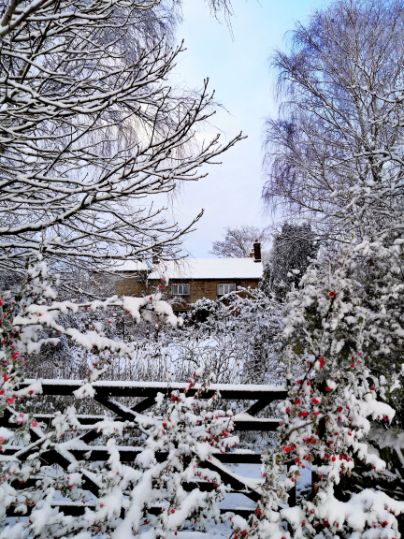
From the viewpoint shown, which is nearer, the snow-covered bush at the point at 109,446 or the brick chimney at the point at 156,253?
the snow-covered bush at the point at 109,446

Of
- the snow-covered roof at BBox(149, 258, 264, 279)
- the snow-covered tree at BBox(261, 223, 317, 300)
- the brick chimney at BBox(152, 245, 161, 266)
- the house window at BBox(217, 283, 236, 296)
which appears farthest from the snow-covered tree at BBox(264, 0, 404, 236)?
the house window at BBox(217, 283, 236, 296)

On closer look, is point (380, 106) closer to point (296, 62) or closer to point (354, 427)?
point (296, 62)

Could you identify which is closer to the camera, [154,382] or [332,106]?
[154,382]

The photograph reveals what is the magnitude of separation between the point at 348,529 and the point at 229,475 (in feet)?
2.82

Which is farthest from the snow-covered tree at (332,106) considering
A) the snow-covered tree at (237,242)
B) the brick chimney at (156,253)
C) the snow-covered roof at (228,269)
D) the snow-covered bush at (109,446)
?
the snow-covered tree at (237,242)

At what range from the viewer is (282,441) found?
2.52 metres

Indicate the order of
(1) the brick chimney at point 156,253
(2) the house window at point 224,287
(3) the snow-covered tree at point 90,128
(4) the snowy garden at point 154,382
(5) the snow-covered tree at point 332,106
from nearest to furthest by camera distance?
(4) the snowy garden at point 154,382, (3) the snow-covered tree at point 90,128, (1) the brick chimney at point 156,253, (5) the snow-covered tree at point 332,106, (2) the house window at point 224,287

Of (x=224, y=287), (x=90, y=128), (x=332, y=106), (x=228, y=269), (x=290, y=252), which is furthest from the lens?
(x=228, y=269)

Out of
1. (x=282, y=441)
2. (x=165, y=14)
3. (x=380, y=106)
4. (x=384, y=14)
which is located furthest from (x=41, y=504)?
(x=384, y=14)

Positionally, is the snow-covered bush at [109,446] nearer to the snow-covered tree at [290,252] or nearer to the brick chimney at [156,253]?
the brick chimney at [156,253]

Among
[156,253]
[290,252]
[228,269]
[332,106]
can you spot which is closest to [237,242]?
[228,269]

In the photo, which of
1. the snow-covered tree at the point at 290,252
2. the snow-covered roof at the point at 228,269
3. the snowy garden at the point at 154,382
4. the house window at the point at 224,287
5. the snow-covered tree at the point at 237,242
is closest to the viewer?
the snowy garden at the point at 154,382

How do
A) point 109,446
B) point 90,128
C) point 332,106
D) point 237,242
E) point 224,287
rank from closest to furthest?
point 109,446 < point 90,128 < point 332,106 < point 224,287 < point 237,242

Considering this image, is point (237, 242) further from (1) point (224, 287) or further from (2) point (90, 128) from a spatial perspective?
(2) point (90, 128)
